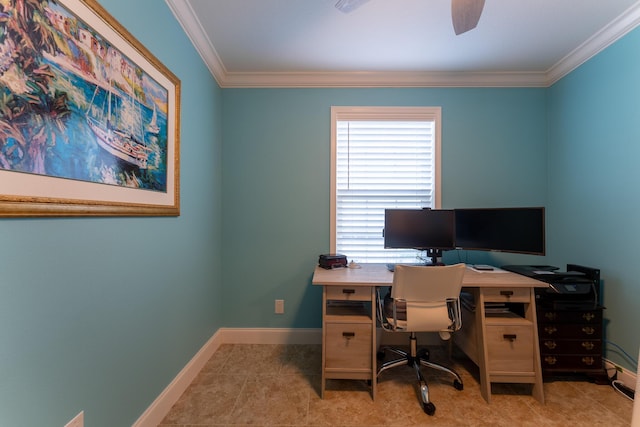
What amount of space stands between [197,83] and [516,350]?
120 inches

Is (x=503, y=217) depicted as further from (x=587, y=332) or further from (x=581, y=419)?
(x=581, y=419)

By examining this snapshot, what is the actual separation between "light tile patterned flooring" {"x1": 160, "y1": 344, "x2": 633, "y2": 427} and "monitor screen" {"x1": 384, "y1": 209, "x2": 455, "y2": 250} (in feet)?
3.34

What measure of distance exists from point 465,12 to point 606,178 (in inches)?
69.3

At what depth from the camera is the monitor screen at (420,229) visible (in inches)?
85.0

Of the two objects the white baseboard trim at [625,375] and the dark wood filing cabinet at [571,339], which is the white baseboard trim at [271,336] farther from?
the white baseboard trim at [625,375]

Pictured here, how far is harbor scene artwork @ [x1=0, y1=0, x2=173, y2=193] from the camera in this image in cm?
80

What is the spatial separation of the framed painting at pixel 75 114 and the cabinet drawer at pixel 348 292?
1219 millimetres

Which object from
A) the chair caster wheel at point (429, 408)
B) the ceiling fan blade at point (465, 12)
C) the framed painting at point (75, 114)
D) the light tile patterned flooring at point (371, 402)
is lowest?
the light tile patterned flooring at point (371, 402)

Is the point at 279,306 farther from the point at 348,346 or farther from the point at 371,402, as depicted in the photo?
the point at 371,402

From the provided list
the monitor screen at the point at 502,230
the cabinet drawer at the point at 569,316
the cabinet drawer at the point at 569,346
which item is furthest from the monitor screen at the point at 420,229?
the cabinet drawer at the point at 569,346

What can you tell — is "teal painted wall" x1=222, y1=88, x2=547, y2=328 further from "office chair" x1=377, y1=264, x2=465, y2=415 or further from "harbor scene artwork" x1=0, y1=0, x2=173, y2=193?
"harbor scene artwork" x1=0, y1=0, x2=173, y2=193

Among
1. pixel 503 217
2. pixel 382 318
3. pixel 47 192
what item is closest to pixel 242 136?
pixel 47 192

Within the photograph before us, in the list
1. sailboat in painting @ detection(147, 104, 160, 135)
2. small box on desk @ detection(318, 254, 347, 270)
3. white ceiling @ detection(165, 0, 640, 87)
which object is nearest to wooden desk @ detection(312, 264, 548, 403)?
small box on desk @ detection(318, 254, 347, 270)

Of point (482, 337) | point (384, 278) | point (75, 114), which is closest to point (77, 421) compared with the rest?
point (75, 114)
